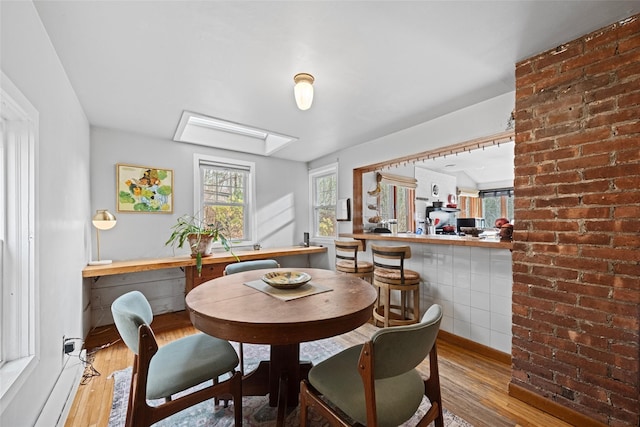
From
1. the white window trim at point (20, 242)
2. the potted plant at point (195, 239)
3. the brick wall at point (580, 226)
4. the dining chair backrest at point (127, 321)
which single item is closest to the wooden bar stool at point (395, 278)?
the brick wall at point (580, 226)

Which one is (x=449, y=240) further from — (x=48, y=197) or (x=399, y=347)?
(x=48, y=197)

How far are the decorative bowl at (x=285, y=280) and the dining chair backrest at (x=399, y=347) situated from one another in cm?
82

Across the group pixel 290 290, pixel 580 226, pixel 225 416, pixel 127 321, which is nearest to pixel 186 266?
pixel 225 416

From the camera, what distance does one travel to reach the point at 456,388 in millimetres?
1969

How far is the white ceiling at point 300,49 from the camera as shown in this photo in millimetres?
1394

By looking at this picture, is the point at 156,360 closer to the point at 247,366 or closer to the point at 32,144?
the point at 247,366

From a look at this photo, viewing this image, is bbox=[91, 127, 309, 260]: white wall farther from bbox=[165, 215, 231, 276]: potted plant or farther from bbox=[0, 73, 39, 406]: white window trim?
bbox=[0, 73, 39, 406]: white window trim

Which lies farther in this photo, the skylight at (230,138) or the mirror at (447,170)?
the skylight at (230,138)

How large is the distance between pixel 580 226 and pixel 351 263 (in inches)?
85.7

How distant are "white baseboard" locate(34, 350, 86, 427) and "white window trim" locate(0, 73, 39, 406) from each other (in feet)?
1.25

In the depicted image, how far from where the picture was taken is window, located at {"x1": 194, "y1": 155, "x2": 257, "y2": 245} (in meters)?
3.88

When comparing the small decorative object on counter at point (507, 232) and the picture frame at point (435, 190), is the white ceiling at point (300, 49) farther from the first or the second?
the picture frame at point (435, 190)

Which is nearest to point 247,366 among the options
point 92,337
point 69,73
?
point 92,337

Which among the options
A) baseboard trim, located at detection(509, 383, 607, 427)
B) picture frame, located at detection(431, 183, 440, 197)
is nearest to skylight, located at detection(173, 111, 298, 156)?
baseboard trim, located at detection(509, 383, 607, 427)
